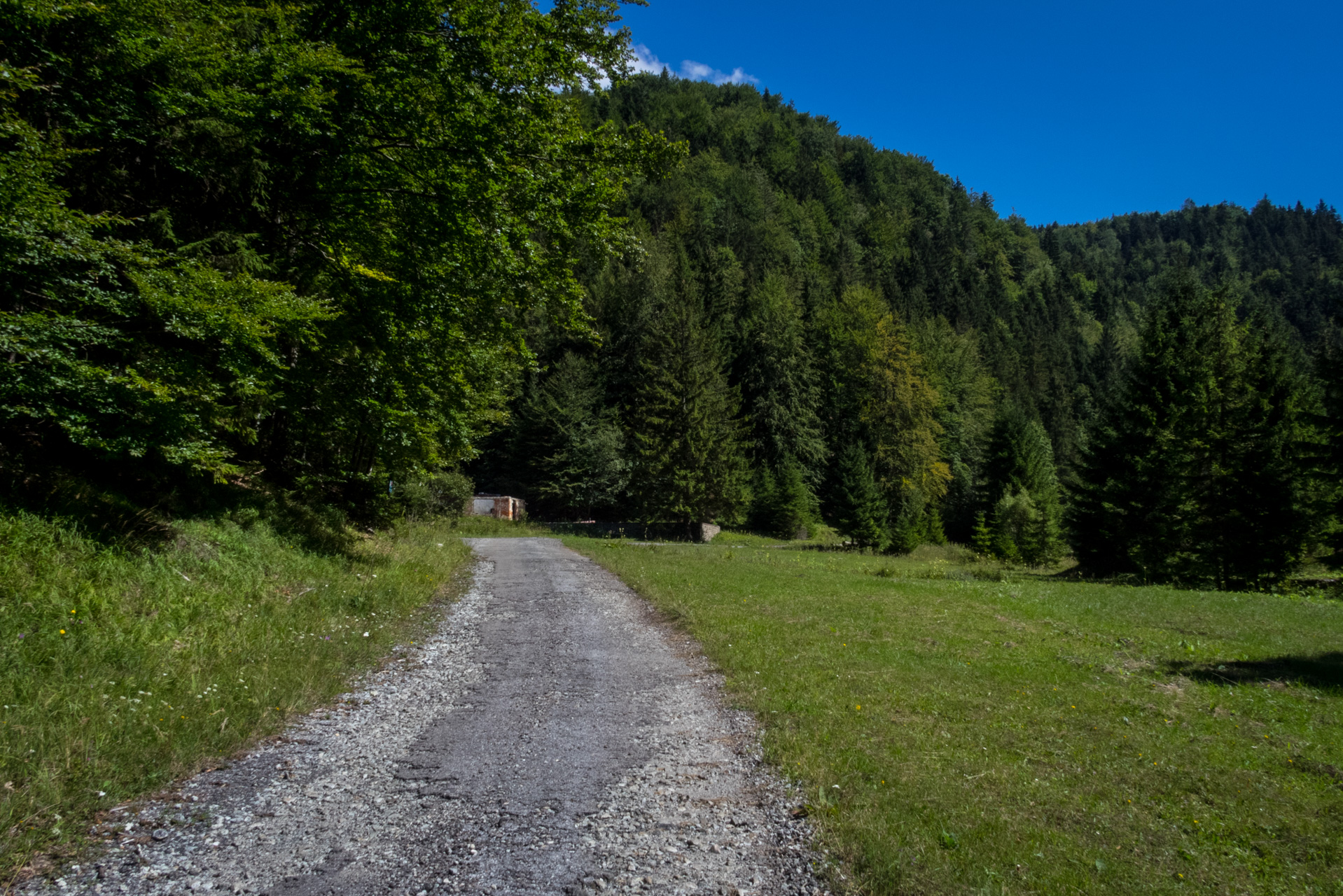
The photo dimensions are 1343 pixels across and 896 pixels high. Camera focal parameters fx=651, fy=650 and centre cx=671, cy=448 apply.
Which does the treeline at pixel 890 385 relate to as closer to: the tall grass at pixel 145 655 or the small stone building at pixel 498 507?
the small stone building at pixel 498 507

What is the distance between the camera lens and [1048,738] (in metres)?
6.66

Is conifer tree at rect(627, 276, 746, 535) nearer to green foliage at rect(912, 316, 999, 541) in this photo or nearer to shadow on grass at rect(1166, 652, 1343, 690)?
green foliage at rect(912, 316, 999, 541)

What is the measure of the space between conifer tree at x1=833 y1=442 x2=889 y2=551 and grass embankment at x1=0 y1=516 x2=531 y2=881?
36.8m

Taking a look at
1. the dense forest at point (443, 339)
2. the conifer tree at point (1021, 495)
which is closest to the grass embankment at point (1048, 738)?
the dense forest at point (443, 339)

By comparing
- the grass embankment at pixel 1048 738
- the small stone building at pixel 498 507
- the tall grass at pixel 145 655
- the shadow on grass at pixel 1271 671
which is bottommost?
the small stone building at pixel 498 507

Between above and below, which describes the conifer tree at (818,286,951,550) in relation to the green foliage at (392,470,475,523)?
above

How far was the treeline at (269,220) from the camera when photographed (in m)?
7.50

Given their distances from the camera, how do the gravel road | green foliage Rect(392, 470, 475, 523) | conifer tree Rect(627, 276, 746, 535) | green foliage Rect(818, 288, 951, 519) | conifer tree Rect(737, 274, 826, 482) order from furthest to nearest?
conifer tree Rect(737, 274, 826, 482) → green foliage Rect(818, 288, 951, 519) → conifer tree Rect(627, 276, 746, 535) → green foliage Rect(392, 470, 475, 523) → the gravel road

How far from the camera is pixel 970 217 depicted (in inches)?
5123

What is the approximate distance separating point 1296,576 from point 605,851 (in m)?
33.6

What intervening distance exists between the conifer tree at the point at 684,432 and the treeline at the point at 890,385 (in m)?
0.19

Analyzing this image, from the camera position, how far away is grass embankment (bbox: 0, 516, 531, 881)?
4.40 m

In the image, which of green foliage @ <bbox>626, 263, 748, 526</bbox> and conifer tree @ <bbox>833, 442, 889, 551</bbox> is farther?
conifer tree @ <bbox>833, 442, 889, 551</bbox>

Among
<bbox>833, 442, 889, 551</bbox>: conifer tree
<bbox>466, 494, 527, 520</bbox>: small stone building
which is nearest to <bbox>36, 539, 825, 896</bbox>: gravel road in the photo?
<bbox>833, 442, 889, 551</bbox>: conifer tree
